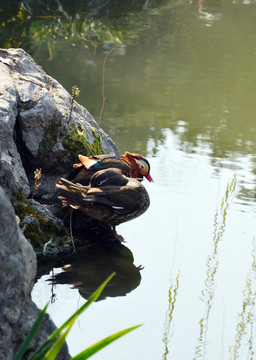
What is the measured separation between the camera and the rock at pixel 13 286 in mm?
2998

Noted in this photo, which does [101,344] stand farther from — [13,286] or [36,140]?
[36,140]

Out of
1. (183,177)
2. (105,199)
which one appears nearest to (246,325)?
(105,199)

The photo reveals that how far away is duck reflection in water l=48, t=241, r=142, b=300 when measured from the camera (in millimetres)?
4820

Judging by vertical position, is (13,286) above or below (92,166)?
above

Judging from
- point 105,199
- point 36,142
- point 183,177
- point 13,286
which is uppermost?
point 13,286

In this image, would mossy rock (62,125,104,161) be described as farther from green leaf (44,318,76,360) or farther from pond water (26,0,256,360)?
green leaf (44,318,76,360)

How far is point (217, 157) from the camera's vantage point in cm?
756

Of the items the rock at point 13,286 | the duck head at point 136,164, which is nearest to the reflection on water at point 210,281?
the duck head at point 136,164

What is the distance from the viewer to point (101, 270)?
5.06m

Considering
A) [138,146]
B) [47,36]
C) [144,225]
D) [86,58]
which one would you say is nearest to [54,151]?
[144,225]

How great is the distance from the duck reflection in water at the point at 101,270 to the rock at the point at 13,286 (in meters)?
1.53

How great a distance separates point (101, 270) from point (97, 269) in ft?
0.09

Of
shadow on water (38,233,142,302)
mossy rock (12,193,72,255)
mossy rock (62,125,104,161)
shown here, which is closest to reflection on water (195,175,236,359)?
shadow on water (38,233,142,302)

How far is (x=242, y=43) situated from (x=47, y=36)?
3346 mm
